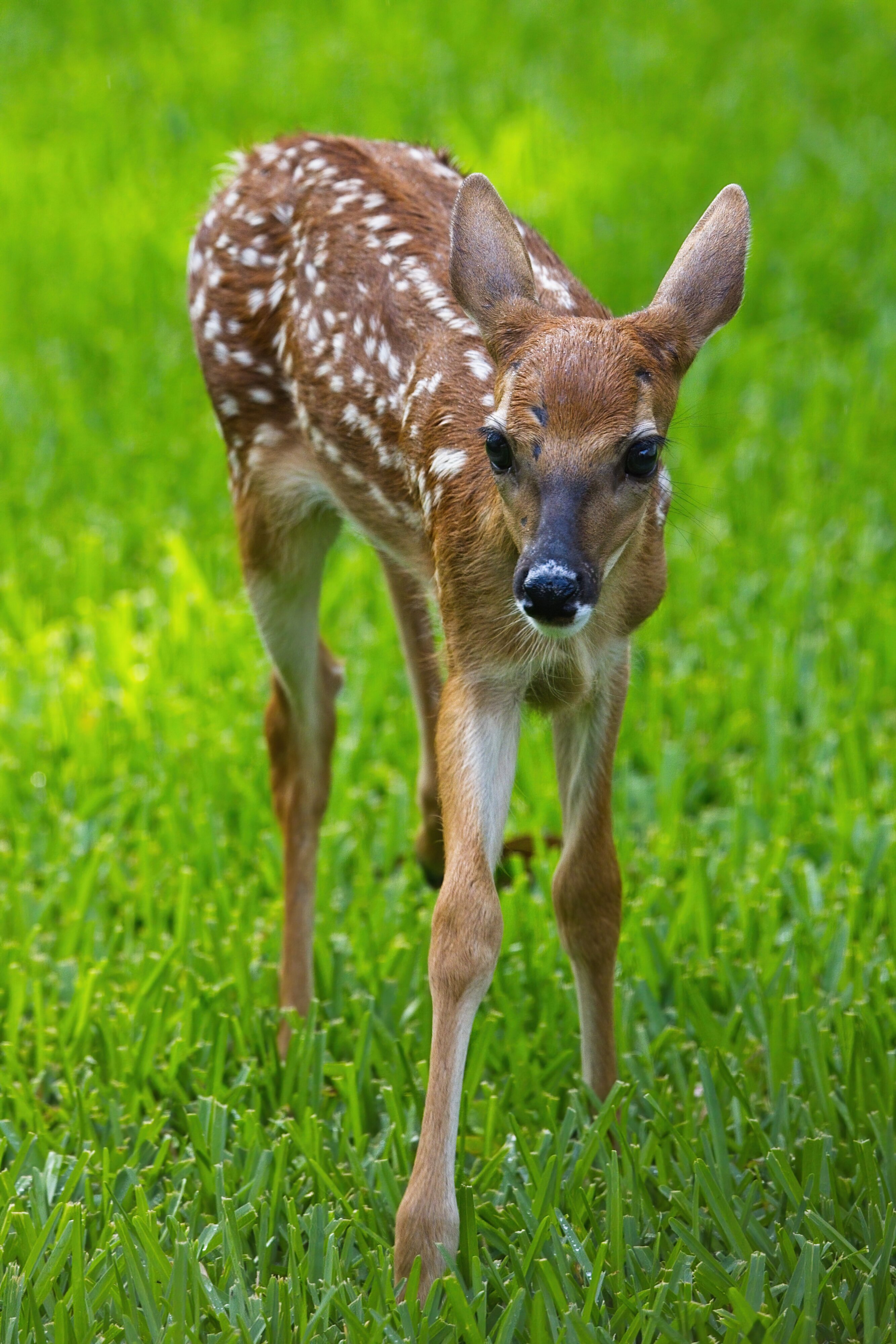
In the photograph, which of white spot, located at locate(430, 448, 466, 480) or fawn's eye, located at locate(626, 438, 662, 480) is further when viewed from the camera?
white spot, located at locate(430, 448, 466, 480)

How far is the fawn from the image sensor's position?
3.45 m

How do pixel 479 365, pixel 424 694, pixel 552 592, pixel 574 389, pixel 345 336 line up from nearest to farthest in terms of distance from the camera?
pixel 552 592 < pixel 574 389 < pixel 479 365 < pixel 345 336 < pixel 424 694

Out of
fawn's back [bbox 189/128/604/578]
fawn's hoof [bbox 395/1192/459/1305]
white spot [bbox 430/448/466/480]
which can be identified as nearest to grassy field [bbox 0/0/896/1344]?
fawn's hoof [bbox 395/1192/459/1305]

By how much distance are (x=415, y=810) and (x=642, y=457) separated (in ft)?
8.67

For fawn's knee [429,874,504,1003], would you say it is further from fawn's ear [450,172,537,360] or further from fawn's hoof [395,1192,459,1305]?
fawn's ear [450,172,537,360]

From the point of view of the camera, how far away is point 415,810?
590 centimetres

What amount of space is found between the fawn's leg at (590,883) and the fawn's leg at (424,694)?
32.0 inches

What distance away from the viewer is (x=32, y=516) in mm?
7547

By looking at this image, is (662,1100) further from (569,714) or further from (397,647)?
(397,647)

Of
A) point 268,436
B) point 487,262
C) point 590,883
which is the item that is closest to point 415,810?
point 268,436

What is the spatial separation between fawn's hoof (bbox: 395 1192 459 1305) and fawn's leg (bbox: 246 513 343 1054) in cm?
125

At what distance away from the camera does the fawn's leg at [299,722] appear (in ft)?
15.9

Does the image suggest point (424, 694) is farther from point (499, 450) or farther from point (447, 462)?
point (499, 450)

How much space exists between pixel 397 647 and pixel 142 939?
187 cm
